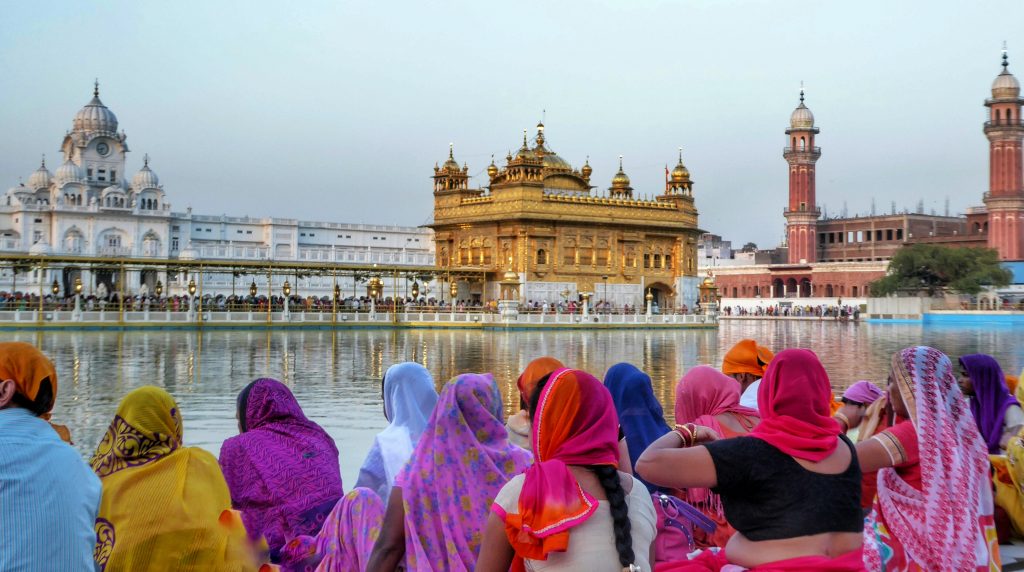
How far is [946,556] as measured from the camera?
3.52 meters

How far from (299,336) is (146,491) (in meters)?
25.8

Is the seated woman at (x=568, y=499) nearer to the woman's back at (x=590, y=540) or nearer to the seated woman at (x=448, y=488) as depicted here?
the woman's back at (x=590, y=540)

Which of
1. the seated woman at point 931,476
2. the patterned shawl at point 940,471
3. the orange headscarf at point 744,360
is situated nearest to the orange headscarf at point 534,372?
the seated woman at point 931,476

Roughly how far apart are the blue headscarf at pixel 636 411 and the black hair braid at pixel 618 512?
6.45ft

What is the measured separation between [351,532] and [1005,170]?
6719cm

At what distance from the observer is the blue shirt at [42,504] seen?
9.08 feet

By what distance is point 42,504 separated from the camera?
110 inches

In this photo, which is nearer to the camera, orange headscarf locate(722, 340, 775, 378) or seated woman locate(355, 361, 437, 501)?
seated woman locate(355, 361, 437, 501)

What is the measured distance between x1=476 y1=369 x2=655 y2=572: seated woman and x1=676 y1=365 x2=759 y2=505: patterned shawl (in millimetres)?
1721

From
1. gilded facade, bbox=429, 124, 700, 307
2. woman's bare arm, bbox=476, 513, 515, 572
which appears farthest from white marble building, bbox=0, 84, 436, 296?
woman's bare arm, bbox=476, 513, 515, 572

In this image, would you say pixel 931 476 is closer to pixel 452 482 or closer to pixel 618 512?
pixel 618 512

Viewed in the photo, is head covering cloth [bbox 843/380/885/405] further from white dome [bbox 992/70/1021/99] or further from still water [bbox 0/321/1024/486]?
white dome [bbox 992/70/1021/99]

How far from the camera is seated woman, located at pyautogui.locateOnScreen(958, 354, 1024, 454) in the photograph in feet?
16.8

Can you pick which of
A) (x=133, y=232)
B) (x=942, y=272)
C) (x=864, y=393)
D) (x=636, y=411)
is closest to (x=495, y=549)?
(x=636, y=411)
